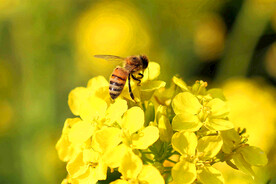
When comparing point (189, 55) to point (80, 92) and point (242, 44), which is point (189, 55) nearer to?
point (242, 44)

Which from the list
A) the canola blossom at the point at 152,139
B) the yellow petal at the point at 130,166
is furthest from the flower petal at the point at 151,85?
the yellow petal at the point at 130,166

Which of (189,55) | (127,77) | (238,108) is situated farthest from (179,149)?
(189,55)

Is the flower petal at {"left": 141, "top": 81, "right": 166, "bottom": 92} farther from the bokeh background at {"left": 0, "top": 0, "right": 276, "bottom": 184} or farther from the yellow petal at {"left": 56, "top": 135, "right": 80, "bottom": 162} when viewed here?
the bokeh background at {"left": 0, "top": 0, "right": 276, "bottom": 184}

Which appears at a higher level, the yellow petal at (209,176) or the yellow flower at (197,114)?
the yellow flower at (197,114)

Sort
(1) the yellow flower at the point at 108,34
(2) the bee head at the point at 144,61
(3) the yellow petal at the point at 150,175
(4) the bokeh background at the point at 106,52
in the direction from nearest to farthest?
(3) the yellow petal at the point at 150,175 < (2) the bee head at the point at 144,61 < (4) the bokeh background at the point at 106,52 < (1) the yellow flower at the point at 108,34

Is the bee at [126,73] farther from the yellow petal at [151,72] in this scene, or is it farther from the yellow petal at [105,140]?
the yellow petal at [105,140]

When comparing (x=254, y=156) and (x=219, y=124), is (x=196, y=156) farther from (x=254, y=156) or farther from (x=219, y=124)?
(x=254, y=156)

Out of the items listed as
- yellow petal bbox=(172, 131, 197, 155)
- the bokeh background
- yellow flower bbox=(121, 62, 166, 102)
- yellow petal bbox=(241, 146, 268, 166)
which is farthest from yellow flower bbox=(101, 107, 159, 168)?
the bokeh background
